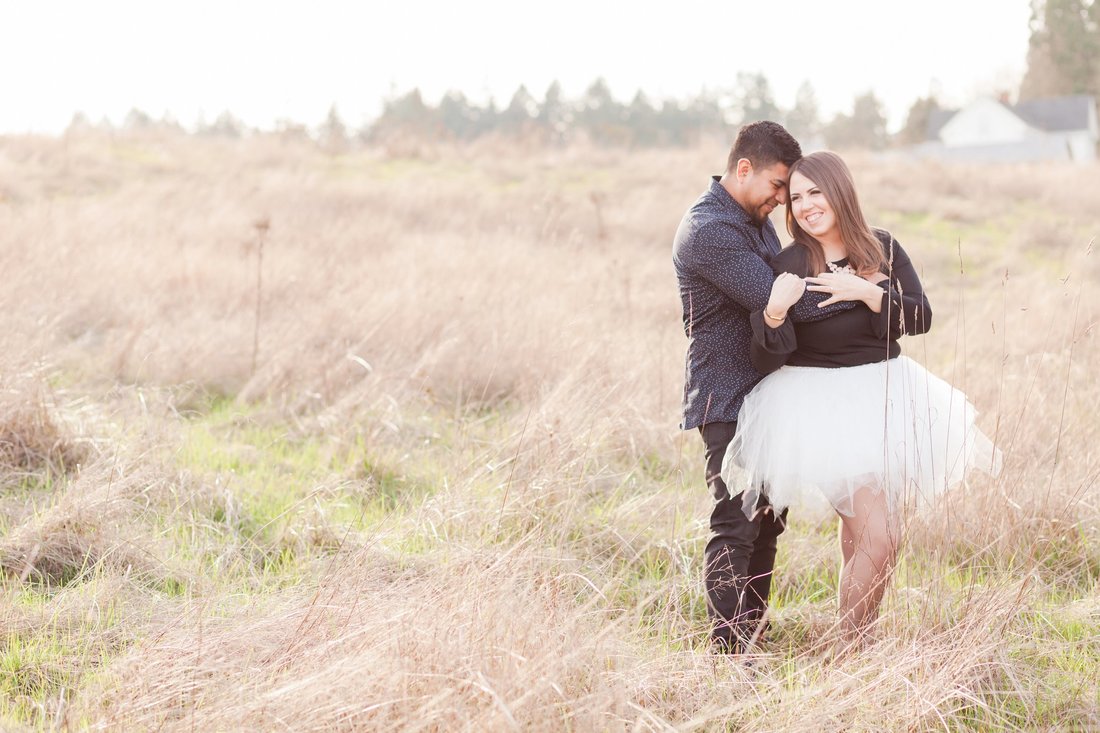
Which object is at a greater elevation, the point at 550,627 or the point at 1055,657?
the point at 550,627

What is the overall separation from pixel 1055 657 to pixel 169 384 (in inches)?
194

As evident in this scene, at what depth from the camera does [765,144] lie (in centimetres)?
327

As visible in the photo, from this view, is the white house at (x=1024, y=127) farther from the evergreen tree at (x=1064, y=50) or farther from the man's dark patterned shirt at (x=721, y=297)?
the man's dark patterned shirt at (x=721, y=297)

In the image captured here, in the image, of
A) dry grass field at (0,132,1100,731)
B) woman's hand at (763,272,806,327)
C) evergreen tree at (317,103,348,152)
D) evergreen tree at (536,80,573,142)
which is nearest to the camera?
dry grass field at (0,132,1100,731)

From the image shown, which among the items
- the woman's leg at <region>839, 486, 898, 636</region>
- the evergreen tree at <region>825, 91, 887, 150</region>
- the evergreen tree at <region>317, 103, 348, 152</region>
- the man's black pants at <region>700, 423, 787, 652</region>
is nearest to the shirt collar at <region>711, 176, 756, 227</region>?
the man's black pants at <region>700, 423, 787, 652</region>

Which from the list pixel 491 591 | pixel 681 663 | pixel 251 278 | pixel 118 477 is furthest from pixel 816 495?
pixel 251 278

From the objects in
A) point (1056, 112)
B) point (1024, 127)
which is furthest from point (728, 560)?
point (1056, 112)

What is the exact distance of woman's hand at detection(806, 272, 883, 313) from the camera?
3.03m

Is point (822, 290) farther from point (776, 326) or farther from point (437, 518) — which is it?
point (437, 518)

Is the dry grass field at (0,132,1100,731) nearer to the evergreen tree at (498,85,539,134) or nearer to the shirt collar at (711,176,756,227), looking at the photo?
the shirt collar at (711,176,756,227)

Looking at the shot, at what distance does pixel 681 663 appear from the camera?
2924 mm

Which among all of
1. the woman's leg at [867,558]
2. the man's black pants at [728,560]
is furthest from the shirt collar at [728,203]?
the woman's leg at [867,558]

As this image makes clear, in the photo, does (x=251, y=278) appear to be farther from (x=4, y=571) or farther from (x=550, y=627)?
(x=550, y=627)

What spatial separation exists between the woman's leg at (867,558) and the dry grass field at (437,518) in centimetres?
9
